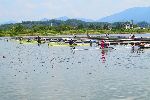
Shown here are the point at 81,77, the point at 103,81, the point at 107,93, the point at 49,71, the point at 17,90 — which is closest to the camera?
the point at 107,93

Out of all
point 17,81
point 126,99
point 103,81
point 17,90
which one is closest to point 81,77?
point 103,81

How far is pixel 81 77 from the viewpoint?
46.4 metres

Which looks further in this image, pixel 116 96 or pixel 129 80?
pixel 129 80

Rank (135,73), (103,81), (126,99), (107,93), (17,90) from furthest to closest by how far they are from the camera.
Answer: (135,73) < (103,81) < (17,90) < (107,93) < (126,99)

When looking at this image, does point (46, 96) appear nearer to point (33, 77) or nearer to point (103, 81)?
point (103, 81)

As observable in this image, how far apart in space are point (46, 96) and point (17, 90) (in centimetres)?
440

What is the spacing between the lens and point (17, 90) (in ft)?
124

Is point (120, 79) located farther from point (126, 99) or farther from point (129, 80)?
point (126, 99)

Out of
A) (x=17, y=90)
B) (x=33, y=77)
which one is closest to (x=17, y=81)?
(x=33, y=77)

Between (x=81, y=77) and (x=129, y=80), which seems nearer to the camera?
A: (x=129, y=80)

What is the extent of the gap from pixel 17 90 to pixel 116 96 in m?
9.68

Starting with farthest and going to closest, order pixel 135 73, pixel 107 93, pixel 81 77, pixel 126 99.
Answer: pixel 135 73 < pixel 81 77 < pixel 107 93 < pixel 126 99

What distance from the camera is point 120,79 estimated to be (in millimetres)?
43969

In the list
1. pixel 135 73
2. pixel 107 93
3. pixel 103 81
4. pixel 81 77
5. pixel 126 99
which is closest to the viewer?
pixel 126 99
